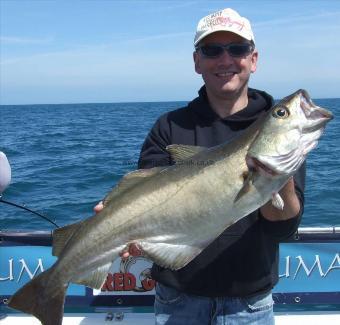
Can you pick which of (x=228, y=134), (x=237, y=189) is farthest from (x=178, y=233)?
(x=228, y=134)

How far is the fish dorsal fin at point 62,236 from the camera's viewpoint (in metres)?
3.44

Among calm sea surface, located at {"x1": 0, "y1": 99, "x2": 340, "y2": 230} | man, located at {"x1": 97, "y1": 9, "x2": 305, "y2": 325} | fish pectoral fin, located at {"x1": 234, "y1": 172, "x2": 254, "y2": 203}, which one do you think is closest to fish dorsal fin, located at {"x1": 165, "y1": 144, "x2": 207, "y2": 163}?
man, located at {"x1": 97, "y1": 9, "x2": 305, "y2": 325}

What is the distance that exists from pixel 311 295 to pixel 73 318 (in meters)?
2.41

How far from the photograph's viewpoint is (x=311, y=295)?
15.9 ft

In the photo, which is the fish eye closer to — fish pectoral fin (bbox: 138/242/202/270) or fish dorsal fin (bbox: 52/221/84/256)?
fish pectoral fin (bbox: 138/242/202/270)

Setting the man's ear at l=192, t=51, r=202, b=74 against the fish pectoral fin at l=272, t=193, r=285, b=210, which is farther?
the man's ear at l=192, t=51, r=202, b=74

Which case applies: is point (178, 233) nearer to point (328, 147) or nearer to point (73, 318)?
point (73, 318)

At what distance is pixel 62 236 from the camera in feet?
11.4

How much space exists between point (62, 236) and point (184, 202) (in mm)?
960

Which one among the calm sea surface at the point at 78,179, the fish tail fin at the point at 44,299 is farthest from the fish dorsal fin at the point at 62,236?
the calm sea surface at the point at 78,179

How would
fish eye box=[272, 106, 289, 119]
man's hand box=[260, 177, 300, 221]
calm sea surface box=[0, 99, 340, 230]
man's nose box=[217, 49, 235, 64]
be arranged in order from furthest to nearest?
1. calm sea surface box=[0, 99, 340, 230]
2. man's nose box=[217, 49, 235, 64]
3. man's hand box=[260, 177, 300, 221]
4. fish eye box=[272, 106, 289, 119]

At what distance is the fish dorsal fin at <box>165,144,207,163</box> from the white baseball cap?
0.88 meters

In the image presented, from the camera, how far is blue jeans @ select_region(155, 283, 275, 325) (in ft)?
11.2

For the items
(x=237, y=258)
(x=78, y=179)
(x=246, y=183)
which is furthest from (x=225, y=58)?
(x=78, y=179)
